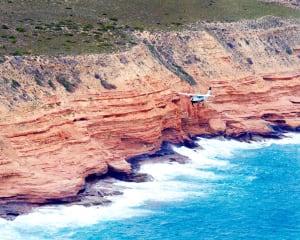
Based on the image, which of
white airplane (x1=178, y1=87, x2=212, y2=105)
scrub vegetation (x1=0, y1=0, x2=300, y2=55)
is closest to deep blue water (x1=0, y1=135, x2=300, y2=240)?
white airplane (x1=178, y1=87, x2=212, y2=105)

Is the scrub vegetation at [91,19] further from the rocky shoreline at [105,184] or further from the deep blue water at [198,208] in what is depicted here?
the deep blue water at [198,208]

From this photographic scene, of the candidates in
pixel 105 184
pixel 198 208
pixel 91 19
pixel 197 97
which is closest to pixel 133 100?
pixel 105 184

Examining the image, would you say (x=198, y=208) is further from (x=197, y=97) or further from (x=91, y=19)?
(x=91, y=19)

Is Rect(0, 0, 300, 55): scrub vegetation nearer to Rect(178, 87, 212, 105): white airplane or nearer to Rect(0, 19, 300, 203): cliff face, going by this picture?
Rect(0, 19, 300, 203): cliff face

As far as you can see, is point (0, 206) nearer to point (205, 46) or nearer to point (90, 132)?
point (90, 132)

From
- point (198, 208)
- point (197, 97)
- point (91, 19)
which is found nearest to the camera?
point (198, 208)

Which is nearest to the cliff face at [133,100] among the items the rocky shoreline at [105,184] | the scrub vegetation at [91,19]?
the rocky shoreline at [105,184]

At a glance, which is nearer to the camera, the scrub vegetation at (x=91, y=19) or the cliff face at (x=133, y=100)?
the cliff face at (x=133, y=100)
